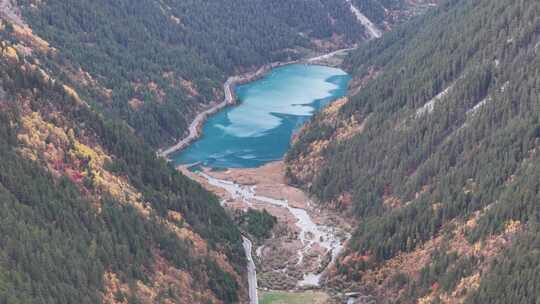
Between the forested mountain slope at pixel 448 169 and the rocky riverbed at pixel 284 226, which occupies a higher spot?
the forested mountain slope at pixel 448 169

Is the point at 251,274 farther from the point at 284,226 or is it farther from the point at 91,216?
the point at 91,216

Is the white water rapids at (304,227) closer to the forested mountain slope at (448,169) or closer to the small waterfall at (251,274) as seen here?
the forested mountain slope at (448,169)

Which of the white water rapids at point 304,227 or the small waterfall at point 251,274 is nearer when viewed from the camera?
the small waterfall at point 251,274

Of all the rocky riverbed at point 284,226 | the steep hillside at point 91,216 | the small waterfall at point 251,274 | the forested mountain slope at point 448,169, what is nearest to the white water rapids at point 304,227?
the rocky riverbed at point 284,226

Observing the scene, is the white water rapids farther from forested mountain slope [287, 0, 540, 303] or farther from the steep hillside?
the steep hillside

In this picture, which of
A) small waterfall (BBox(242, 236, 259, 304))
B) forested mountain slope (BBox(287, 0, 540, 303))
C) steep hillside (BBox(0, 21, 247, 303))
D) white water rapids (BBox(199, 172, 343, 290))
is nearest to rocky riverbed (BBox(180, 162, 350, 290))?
white water rapids (BBox(199, 172, 343, 290))

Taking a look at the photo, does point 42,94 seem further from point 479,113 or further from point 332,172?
point 479,113
